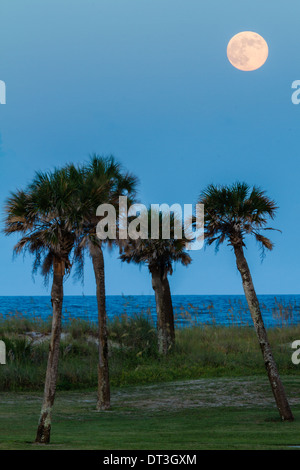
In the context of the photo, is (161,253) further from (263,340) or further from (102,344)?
(263,340)

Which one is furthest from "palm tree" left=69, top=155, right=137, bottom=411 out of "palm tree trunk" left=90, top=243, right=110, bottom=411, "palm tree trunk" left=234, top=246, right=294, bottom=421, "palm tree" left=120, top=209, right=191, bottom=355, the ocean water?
the ocean water

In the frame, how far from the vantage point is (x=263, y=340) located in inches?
789

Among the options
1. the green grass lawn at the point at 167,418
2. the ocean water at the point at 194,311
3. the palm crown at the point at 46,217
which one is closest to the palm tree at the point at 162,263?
the ocean water at the point at 194,311

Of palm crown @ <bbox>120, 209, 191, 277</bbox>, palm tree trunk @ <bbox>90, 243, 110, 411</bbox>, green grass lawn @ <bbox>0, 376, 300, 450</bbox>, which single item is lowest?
green grass lawn @ <bbox>0, 376, 300, 450</bbox>

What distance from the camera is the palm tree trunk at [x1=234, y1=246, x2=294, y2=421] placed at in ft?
64.0

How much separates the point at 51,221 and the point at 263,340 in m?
7.86

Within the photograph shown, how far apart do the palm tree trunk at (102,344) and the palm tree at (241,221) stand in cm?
474

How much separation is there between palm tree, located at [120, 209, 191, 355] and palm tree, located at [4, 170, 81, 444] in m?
17.2

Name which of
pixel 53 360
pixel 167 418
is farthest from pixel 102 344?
pixel 53 360

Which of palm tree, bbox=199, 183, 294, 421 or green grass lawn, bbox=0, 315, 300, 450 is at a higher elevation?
palm tree, bbox=199, 183, 294, 421

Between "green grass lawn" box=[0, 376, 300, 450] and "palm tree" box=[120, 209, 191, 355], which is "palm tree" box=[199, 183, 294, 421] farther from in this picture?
"palm tree" box=[120, 209, 191, 355]

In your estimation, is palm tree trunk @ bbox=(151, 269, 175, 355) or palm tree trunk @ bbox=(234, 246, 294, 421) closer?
palm tree trunk @ bbox=(234, 246, 294, 421)

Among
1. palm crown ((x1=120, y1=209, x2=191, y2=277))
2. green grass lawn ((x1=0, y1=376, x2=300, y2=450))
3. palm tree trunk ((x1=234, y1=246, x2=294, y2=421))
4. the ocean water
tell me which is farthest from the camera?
the ocean water
